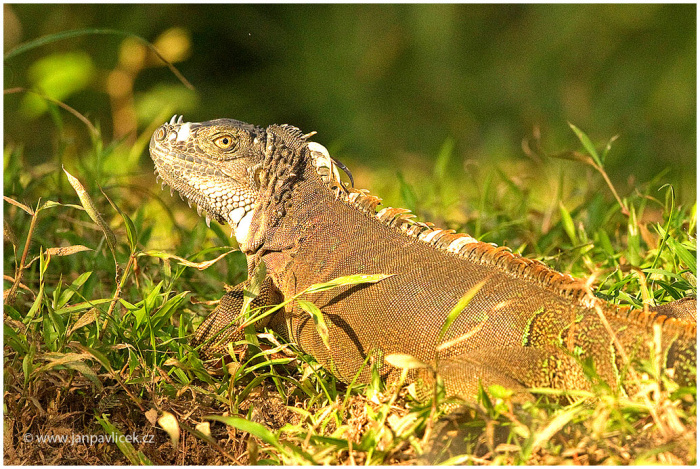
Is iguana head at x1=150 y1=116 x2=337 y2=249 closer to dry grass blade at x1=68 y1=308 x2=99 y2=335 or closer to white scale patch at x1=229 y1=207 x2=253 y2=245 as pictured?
white scale patch at x1=229 y1=207 x2=253 y2=245

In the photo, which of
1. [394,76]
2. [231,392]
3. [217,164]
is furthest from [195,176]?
[394,76]

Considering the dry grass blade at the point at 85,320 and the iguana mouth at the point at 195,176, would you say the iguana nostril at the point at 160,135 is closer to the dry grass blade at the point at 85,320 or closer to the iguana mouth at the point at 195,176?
Result: the iguana mouth at the point at 195,176

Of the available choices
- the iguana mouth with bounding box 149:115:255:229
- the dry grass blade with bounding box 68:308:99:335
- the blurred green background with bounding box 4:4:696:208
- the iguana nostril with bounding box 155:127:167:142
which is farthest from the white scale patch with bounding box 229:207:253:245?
the blurred green background with bounding box 4:4:696:208

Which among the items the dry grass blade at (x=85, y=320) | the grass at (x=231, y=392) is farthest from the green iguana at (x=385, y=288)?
the dry grass blade at (x=85, y=320)

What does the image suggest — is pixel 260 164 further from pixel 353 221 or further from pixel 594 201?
pixel 594 201

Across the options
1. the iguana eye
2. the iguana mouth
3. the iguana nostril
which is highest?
the iguana eye

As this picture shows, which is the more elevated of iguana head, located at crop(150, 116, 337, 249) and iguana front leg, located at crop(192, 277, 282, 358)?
iguana head, located at crop(150, 116, 337, 249)

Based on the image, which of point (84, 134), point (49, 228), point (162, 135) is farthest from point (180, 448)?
point (84, 134)

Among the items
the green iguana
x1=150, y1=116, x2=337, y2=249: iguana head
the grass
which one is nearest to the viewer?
the grass
